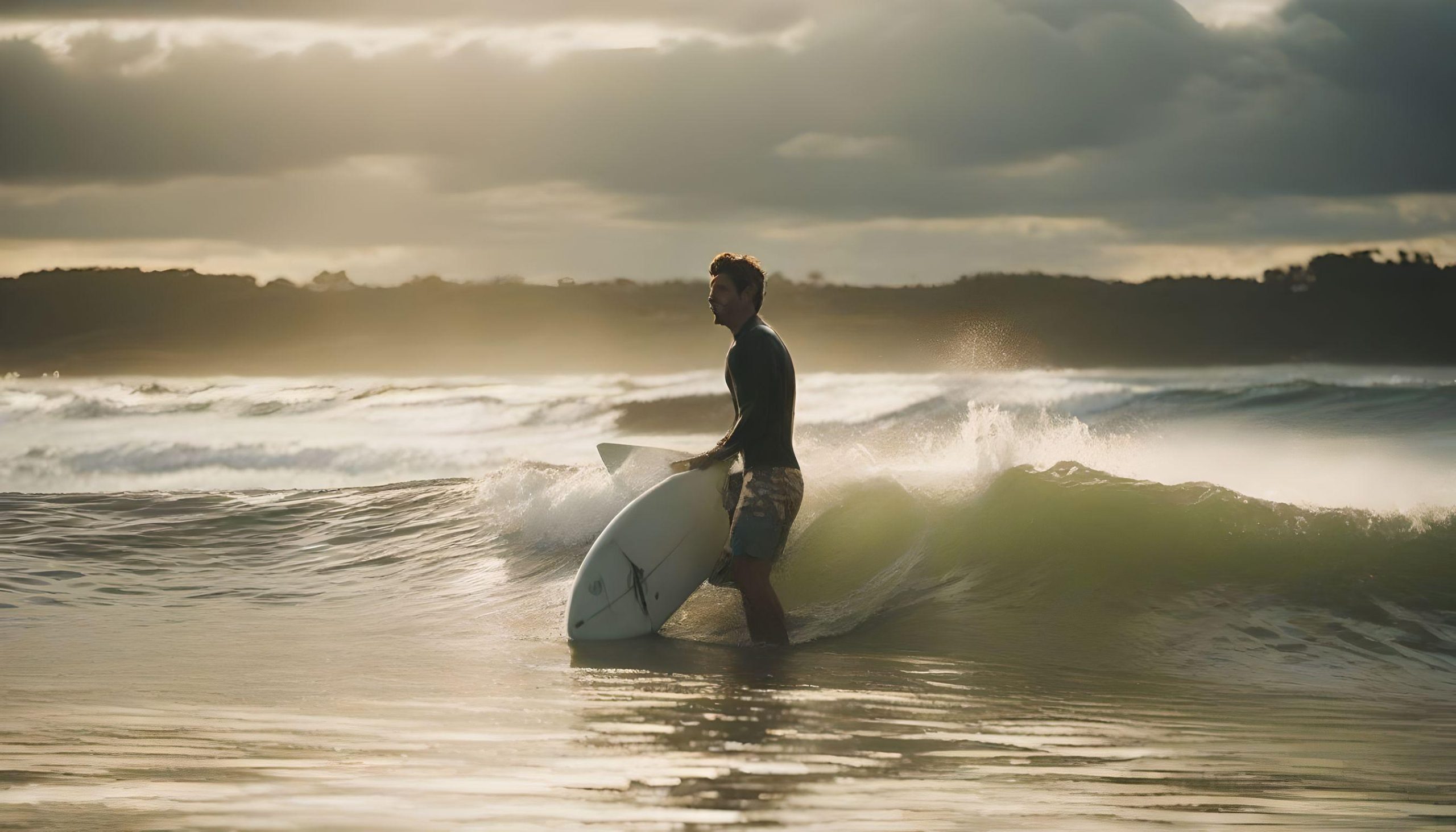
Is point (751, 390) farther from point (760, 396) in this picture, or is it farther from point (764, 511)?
point (764, 511)

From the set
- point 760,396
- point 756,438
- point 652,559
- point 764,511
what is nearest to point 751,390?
point 760,396

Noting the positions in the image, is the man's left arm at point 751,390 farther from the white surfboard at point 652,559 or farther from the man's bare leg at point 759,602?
the white surfboard at point 652,559

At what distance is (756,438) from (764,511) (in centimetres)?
37

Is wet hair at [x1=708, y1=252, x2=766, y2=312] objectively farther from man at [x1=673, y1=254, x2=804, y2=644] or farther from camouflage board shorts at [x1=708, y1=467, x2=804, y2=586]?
camouflage board shorts at [x1=708, y1=467, x2=804, y2=586]

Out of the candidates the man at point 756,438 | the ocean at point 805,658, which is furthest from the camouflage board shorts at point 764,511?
the ocean at point 805,658

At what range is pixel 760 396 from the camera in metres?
6.48

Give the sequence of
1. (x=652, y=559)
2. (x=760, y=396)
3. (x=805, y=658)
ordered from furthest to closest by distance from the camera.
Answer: (x=652, y=559), (x=760, y=396), (x=805, y=658)

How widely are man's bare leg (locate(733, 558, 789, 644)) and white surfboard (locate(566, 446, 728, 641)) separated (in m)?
0.58

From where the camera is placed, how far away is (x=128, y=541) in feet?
37.9

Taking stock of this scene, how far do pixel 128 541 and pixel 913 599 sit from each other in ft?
24.3

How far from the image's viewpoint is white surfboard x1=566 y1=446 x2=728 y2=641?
7109 millimetres

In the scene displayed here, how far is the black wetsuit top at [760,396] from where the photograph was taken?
646 cm

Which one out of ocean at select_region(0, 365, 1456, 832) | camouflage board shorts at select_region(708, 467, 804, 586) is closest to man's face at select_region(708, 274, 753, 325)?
camouflage board shorts at select_region(708, 467, 804, 586)

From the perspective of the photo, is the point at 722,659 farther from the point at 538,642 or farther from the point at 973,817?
the point at 973,817
